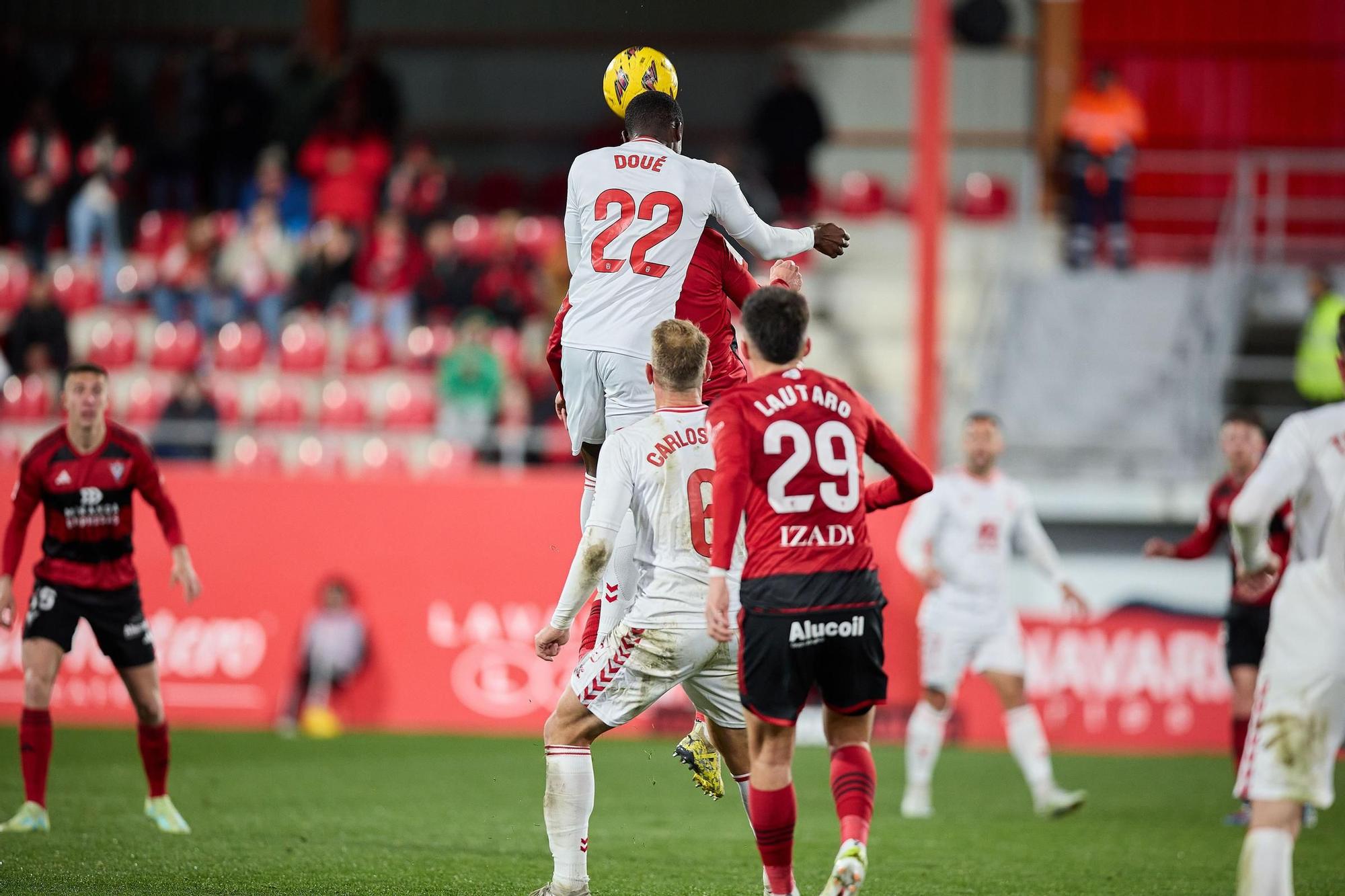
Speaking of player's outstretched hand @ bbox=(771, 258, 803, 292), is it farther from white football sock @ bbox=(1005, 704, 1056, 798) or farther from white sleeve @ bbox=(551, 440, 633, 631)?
white football sock @ bbox=(1005, 704, 1056, 798)

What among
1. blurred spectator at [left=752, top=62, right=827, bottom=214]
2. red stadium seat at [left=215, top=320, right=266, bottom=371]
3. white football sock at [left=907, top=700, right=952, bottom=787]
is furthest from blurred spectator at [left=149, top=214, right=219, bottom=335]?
white football sock at [left=907, top=700, right=952, bottom=787]

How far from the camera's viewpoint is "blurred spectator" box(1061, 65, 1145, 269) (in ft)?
63.9

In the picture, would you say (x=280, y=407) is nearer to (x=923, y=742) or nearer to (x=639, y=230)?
(x=923, y=742)

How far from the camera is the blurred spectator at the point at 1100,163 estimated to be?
19469 millimetres

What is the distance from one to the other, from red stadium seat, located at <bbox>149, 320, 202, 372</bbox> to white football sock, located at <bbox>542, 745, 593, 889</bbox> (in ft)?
43.5

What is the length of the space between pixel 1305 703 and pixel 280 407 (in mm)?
13904

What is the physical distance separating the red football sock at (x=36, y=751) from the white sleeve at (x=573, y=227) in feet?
13.0

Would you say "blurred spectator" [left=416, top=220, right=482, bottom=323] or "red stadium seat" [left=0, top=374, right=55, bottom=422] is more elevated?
"blurred spectator" [left=416, top=220, right=482, bottom=323]

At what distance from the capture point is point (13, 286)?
65.6 feet

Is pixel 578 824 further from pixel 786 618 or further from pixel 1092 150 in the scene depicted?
pixel 1092 150

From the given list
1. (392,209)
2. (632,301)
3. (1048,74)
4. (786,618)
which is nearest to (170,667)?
(392,209)

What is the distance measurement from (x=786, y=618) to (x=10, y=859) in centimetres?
396

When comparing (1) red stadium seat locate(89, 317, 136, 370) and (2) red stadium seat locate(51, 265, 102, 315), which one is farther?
(2) red stadium seat locate(51, 265, 102, 315)

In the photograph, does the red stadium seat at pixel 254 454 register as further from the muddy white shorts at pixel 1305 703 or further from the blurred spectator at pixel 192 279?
the muddy white shorts at pixel 1305 703
